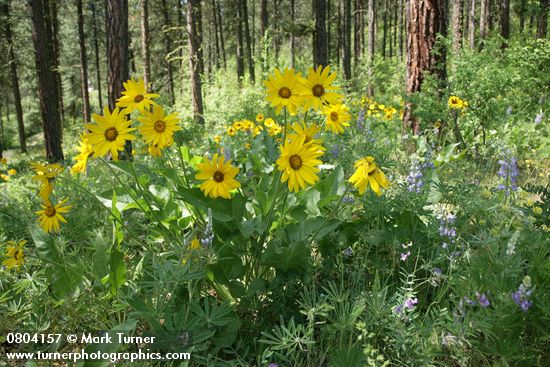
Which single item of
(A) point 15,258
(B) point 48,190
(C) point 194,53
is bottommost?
(A) point 15,258

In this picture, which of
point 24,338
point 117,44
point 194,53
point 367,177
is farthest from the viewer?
point 194,53

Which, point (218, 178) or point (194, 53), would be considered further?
point (194, 53)

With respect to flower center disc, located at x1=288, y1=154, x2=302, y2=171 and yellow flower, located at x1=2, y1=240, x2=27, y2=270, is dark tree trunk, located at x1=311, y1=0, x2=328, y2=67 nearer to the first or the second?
flower center disc, located at x1=288, y1=154, x2=302, y2=171

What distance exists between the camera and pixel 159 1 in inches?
1025

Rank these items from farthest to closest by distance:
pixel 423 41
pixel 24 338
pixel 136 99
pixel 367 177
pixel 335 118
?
pixel 423 41 < pixel 335 118 < pixel 136 99 < pixel 24 338 < pixel 367 177

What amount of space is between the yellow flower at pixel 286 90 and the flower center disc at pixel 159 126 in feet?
1.51

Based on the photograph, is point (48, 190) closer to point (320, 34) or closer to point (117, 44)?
point (117, 44)

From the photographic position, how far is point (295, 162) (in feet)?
5.22

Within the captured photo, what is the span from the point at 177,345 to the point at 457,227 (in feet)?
4.90

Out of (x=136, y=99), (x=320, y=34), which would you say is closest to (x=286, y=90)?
(x=136, y=99)

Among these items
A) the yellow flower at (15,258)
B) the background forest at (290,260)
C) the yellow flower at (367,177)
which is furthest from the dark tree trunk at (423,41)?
the yellow flower at (15,258)

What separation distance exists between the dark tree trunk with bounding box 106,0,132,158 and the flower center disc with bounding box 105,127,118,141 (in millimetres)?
5486

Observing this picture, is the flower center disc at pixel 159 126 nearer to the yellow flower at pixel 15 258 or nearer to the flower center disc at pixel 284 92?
the flower center disc at pixel 284 92

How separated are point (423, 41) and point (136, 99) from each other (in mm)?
3989
